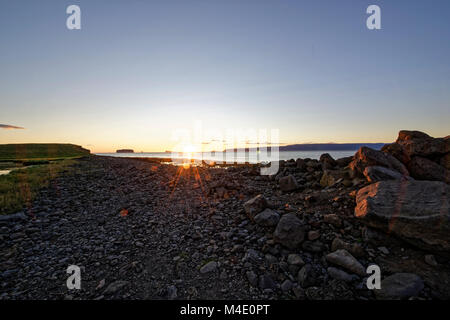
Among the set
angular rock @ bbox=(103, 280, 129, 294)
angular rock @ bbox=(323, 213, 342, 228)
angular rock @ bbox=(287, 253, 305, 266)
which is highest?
angular rock @ bbox=(323, 213, 342, 228)

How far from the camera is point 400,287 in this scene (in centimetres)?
366

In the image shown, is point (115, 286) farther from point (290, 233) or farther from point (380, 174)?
point (380, 174)

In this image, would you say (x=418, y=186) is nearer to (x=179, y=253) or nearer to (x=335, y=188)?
(x=335, y=188)

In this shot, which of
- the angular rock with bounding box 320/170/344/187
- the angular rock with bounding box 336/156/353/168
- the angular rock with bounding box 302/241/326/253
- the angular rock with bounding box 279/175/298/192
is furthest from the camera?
the angular rock with bounding box 336/156/353/168

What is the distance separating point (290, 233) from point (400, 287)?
2.39 meters

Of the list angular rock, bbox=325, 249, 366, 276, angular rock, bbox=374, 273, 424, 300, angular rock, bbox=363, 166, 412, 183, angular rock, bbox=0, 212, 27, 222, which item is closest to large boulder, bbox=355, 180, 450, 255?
angular rock, bbox=363, 166, 412, 183

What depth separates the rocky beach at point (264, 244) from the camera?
4.04 metres

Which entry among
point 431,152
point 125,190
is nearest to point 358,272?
point 431,152

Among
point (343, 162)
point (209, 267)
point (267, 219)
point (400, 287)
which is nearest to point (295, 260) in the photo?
point (267, 219)

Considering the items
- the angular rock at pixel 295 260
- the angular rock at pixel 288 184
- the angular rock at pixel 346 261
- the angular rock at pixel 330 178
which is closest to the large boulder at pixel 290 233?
the angular rock at pixel 295 260

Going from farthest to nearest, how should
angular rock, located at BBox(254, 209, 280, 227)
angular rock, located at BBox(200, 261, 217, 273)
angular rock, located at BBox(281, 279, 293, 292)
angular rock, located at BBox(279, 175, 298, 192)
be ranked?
angular rock, located at BBox(279, 175, 298, 192)
angular rock, located at BBox(254, 209, 280, 227)
angular rock, located at BBox(200, 261, 217, 273)
angular rock, located at BBox(281, 279, 293, 292)

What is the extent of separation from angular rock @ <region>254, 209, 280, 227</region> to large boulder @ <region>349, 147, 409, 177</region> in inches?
A: 192

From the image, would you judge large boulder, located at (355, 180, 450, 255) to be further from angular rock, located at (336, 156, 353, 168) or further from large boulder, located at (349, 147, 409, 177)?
angular rock, located at (336, 156, 353, 168)

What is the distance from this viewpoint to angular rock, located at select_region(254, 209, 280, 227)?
6.15 m
